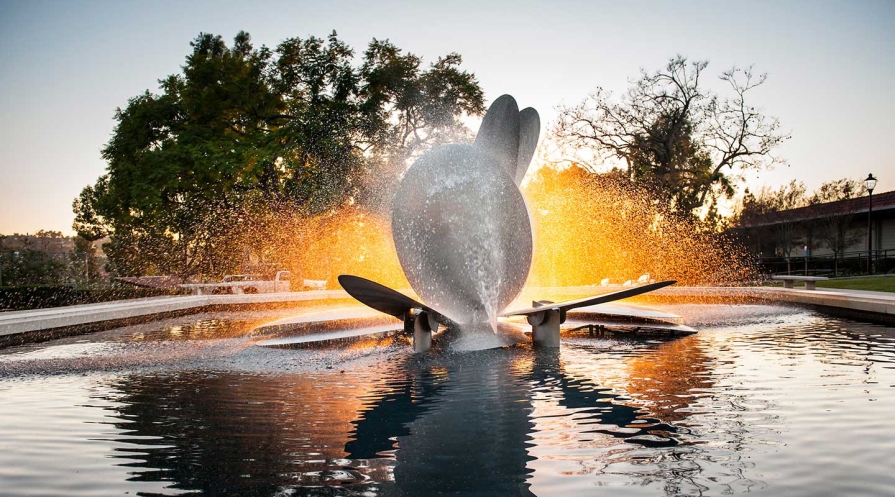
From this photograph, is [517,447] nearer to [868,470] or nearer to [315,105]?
[868,470]

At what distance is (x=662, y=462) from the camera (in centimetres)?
429

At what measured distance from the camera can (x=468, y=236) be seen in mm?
10422

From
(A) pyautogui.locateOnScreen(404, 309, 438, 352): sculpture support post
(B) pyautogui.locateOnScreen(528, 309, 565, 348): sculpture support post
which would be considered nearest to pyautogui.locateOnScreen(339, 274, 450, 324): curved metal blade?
(A) pyautogui.locateOnScreen(404, 309, 438, 352): sculpture support post

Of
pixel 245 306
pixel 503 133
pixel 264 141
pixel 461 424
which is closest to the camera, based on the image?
pixel 461 424

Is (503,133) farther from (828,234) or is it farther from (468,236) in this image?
(828,234)

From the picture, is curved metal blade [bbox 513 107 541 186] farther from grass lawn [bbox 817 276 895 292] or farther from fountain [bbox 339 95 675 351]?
grass lawn [bbox 817 276 895 292]

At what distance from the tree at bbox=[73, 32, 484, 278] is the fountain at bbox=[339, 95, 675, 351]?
63.3ft

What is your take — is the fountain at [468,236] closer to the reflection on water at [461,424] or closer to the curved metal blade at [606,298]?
the curved metal blade at [606,298]

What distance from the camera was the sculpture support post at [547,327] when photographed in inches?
401

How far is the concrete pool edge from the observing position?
39.6 feet

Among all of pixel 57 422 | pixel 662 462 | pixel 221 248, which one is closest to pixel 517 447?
pixel 662 462

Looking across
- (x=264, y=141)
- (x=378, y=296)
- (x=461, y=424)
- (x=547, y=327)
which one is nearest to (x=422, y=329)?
(x=378, y=296)

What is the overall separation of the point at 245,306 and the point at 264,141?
43.0ft

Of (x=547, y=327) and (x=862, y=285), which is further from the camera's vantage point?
(x=862, y=285)
